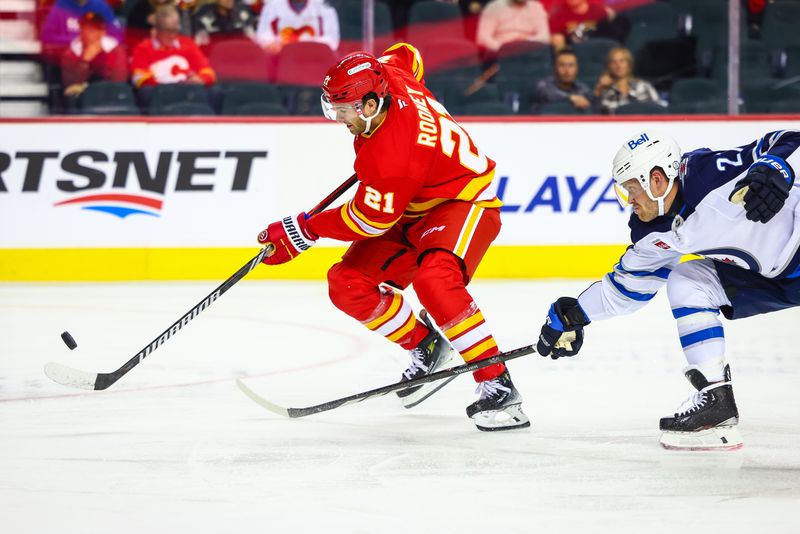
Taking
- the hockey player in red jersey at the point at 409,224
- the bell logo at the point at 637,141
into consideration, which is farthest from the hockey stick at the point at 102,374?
the bell logo at the point at 637,141

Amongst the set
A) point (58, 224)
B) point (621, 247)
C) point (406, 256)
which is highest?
point (406, 256)

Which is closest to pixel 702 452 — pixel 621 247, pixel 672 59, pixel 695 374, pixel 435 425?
pixel 695 374

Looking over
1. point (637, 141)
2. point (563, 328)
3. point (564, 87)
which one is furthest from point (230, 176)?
point (637, 141)

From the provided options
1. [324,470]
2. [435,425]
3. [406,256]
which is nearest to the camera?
[324,470]

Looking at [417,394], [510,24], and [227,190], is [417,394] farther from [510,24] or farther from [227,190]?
[510,24]

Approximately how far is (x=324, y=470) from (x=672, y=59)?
5.14 meters

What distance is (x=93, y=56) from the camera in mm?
7273

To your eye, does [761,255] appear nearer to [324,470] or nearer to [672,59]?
[324,470]

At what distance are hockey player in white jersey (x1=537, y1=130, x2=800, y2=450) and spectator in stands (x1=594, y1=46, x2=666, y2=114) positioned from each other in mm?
4142

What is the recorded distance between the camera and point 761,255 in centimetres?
322

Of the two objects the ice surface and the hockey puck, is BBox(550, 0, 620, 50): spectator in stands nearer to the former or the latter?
the ice surface

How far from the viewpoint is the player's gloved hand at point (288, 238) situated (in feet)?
12.4

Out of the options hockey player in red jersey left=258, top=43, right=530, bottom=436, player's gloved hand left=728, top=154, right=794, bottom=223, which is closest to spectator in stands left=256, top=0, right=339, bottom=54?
hockey player in red jersey left=258, top=43, right=530, bottom=436

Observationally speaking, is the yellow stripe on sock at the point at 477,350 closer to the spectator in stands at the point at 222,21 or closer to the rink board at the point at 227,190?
the rink board at the point at 227,190
